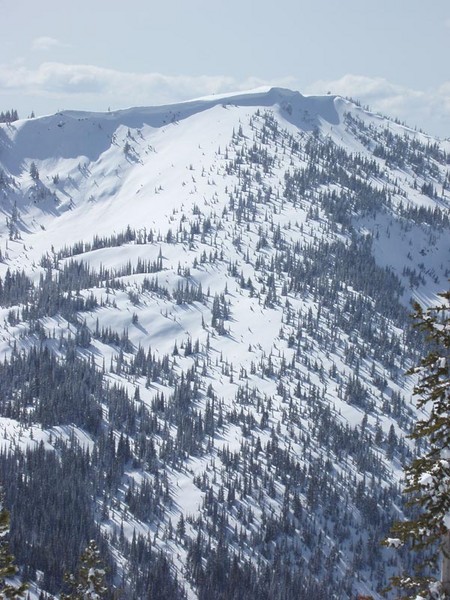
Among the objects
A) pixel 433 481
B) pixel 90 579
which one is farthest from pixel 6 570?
pixel 433 481

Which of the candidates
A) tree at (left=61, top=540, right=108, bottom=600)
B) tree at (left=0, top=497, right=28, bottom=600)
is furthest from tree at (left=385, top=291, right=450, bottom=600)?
tree at (left=61, top=540, right=108, bottom=600)

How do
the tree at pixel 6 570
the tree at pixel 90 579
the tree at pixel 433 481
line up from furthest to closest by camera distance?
the tree at pixel 90 579 → the tree at pixel 6 570 → the tree at pixel 433 481

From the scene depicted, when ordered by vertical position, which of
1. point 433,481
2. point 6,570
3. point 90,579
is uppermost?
point 433,481

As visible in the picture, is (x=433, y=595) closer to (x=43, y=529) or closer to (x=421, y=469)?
(x=421, y=469)

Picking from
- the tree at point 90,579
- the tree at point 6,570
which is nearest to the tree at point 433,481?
the tree at point 6,570

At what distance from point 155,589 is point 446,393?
18458 centimetres

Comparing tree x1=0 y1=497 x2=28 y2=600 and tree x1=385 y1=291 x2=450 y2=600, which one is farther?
tree x1=0 y1=497 x2=28 y2=600

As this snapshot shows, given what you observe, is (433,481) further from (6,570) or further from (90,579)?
(90,579)

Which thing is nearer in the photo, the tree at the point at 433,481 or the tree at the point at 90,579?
the tree at the point at 433,481

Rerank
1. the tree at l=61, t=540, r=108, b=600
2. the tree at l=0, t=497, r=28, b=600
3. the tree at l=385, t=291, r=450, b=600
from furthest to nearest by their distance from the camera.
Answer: the tree at l=61, t=540, r=108, b=600
the tree at l=0, t=497, r=28, b=600
the tree at l=385, t=291, r=450, b=600

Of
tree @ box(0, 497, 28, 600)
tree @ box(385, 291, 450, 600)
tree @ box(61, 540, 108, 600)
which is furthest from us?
tree @ box(61, 540, 108, 600)

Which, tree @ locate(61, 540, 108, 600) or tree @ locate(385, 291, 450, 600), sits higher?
tree @ locate(385, 291, 450, 600)

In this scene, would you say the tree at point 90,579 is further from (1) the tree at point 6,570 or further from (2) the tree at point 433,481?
(2) the tree at point 433,481

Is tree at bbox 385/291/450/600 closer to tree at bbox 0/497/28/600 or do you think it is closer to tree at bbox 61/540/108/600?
tree at bbox 0/497/28/600
